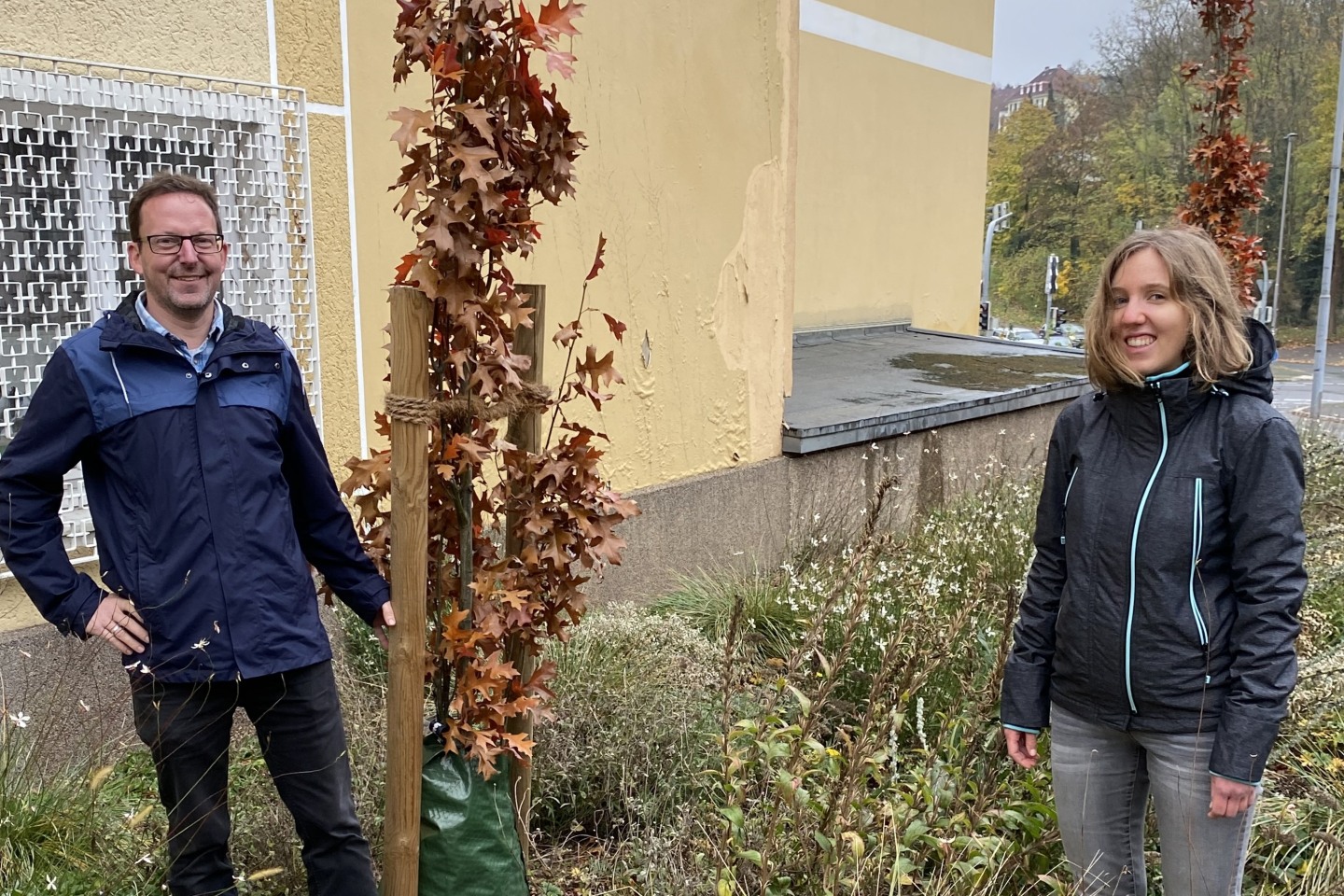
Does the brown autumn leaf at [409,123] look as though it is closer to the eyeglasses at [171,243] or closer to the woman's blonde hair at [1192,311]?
the eyeglasses at [171,243]

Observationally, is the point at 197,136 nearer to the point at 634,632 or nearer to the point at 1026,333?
the point at 634,632

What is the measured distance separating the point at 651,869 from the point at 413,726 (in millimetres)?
883

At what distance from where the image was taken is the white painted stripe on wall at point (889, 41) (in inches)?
462

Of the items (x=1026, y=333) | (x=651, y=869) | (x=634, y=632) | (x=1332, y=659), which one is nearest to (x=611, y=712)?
(x=634, y=632)

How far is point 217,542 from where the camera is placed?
241 cm

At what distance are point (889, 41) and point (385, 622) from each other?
11889mm

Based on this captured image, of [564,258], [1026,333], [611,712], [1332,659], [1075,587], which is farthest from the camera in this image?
[1026,333]

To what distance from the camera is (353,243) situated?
4.44 meters

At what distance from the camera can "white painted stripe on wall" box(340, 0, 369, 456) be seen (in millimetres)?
4336

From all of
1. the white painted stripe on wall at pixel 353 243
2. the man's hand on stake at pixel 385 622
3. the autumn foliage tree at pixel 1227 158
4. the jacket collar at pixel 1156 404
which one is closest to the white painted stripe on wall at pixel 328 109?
the white painted stripe on wall at pixel 353 243

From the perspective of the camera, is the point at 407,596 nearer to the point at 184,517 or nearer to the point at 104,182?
the point at 184,517

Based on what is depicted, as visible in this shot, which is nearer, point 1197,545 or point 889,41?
point 1197,545

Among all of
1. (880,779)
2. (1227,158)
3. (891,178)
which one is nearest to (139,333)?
(880,779)

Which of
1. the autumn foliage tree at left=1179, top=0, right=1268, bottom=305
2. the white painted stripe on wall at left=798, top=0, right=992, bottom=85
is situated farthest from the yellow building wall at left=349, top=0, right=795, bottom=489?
the white painted stripe on wall at left=798, top=0, right=992, bottom=85
